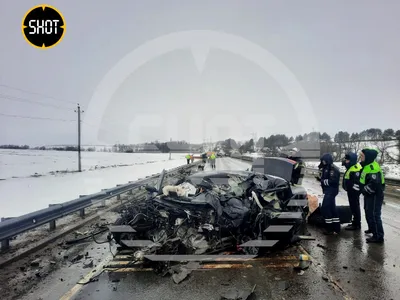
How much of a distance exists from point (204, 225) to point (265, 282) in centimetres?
136

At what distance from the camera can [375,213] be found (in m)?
5.79

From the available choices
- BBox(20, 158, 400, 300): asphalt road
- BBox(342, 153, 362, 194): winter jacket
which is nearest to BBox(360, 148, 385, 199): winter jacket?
BBox(342, 153, 362, 194): winter jacket

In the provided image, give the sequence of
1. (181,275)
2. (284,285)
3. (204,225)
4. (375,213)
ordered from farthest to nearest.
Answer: (375,213), (204,225), (181,275), (284,285)

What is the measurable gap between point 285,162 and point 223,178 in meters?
2.27

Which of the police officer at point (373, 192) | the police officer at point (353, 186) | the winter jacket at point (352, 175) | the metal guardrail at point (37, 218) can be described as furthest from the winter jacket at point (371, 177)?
the metal guardrail at point (37, 218)

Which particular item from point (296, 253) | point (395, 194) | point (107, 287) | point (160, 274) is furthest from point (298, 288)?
point (395, 194)

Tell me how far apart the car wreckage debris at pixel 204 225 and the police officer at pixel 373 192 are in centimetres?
153

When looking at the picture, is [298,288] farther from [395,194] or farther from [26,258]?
[395,194]

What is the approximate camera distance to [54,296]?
3.55 meters

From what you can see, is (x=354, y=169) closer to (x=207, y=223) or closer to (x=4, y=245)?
(x=207, y=223)

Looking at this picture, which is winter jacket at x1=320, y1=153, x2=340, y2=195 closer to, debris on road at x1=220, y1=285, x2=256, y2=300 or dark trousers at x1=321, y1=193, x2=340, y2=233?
dark trousers at x1=321, y1=193, x2=340, y2=233

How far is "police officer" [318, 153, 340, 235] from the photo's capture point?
642cm

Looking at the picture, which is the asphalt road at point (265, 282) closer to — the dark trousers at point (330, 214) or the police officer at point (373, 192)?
the police officer at point (373, 192)

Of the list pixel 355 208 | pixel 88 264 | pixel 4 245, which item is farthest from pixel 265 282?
pixel 4 245
